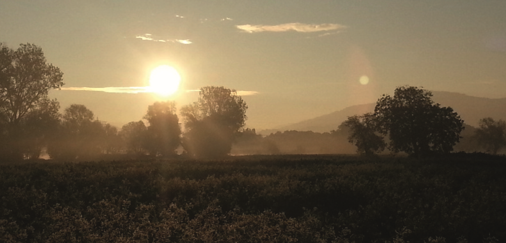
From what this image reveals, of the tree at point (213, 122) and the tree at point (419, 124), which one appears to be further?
the tree at point (213, 122)

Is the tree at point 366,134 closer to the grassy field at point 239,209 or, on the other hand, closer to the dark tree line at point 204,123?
the dark tree line at point 204,123

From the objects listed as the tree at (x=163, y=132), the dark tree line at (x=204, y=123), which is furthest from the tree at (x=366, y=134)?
the tree at (x=163, y=132)

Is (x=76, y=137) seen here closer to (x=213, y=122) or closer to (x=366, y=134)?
(x=213, y=122)

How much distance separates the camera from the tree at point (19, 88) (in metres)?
63.0

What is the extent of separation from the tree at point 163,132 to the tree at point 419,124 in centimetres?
5203

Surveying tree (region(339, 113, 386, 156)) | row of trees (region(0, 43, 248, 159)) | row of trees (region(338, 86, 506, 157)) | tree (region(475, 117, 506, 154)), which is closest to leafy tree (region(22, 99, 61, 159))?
row of trees (region(0, 43, 248, 159))

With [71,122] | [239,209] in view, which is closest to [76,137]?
[71,122]

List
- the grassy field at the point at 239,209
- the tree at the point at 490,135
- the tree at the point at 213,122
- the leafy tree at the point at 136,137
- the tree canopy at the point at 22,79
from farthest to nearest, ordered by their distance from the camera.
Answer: the tree at the point at 490,135 < the leafy tree at the point at 136,137 < the tree at the point at 213,122 < the tree canopy at the point at 22,79 < the grassy field at the point at 239,209

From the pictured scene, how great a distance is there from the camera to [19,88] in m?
63.6

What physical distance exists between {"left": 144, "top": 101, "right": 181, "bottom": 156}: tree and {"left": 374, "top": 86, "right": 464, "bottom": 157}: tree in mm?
52030

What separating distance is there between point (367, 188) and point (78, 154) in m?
72.5

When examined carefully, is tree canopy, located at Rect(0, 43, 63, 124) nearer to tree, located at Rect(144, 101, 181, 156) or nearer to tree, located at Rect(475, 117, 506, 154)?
tree, located at Rect(144, 101, 181, 156)

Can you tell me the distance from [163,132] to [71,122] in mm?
21136

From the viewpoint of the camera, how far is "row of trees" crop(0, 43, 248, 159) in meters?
63.8
